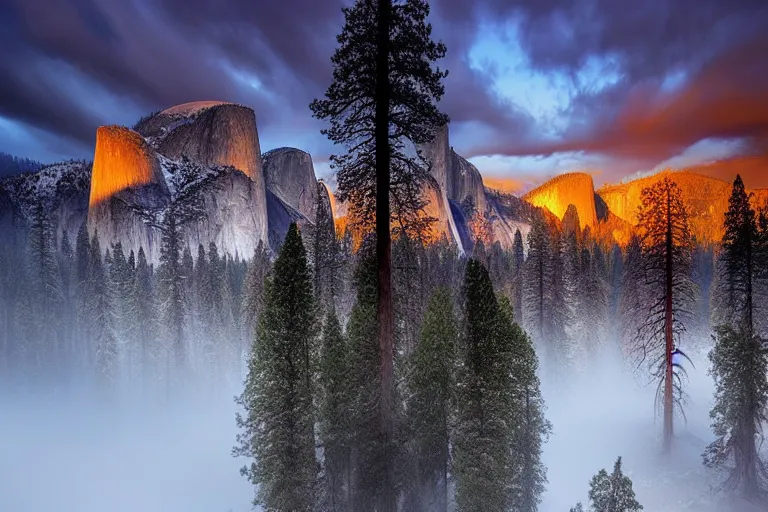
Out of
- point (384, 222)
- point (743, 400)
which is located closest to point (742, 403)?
point (743, 400)

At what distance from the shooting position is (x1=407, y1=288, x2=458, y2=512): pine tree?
1466cm

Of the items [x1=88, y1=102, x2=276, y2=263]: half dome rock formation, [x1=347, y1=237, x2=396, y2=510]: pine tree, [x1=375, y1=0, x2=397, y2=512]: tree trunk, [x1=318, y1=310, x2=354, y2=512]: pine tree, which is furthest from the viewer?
[x1=88, y1=102, x2=276, y2=263]: half dome rock formation

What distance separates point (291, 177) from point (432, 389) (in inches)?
4732

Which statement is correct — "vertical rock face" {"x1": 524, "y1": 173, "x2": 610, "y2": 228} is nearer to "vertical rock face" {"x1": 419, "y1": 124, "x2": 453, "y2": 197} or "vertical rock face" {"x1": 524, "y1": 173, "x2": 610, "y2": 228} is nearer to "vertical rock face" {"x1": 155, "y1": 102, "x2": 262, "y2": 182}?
"vertical rock face" {"x1": 419, "y1": 124, "x2": 453, "y2": 197}

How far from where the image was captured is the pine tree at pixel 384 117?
7496 mm

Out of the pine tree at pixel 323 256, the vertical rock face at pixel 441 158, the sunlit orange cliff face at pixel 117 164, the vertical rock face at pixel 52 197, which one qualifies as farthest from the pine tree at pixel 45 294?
the vertical rock face at pixel 441 158

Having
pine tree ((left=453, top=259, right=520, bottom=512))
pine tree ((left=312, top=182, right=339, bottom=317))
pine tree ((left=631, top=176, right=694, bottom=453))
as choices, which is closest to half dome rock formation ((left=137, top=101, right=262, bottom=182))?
pine tree ((left=312, top=182, right=339, bottom=317))

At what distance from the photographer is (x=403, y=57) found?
25.0 ft

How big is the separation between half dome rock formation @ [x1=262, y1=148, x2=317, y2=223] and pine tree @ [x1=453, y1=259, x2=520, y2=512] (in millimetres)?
114500

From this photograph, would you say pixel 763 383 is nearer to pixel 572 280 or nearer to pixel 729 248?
pixel 729 248

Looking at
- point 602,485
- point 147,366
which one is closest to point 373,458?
point 602,485

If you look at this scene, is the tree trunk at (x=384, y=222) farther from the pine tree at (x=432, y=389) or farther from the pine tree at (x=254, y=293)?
the pine tree at (x=254, y=293)

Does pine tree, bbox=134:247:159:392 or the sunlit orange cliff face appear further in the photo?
the sunlit orange cliff face

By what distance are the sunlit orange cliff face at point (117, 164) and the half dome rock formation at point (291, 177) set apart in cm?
4946
